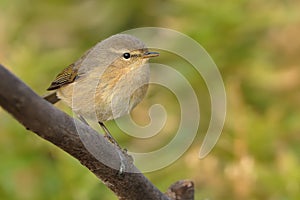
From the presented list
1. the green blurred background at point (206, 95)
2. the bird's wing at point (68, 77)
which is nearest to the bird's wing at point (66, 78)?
the bird's wing at point (68, 77)

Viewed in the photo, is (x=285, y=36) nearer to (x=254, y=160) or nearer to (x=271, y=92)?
(x=271, y=92)

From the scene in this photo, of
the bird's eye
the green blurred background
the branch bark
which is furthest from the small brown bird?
the green blurred background

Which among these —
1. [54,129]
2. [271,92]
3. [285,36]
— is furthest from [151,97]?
[54,129]

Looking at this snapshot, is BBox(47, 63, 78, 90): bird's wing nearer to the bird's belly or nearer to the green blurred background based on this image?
the bird's belly

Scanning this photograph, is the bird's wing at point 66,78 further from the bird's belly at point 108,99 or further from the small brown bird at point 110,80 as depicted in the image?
the bird's belly at point 108,99

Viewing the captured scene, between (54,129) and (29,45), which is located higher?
(29,45)

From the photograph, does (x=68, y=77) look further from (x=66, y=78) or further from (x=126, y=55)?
(x=126, y=55)
